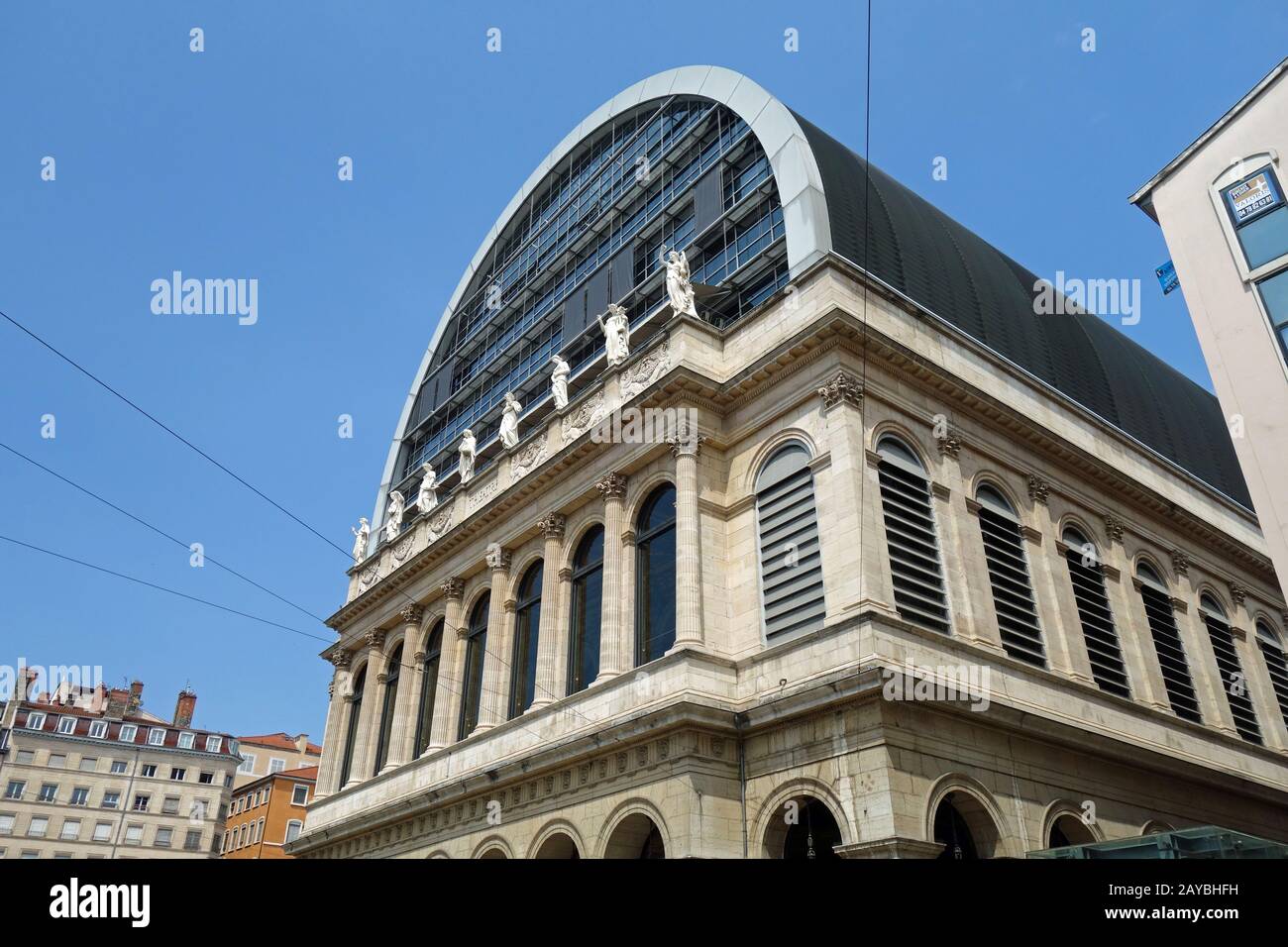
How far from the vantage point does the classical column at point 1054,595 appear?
22828mm

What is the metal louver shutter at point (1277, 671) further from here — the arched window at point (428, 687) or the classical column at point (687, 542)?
the arched window at point (428, 687)

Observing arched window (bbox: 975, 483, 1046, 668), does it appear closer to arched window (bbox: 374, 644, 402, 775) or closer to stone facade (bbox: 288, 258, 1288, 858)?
stone facade (bbox: 288, 258, 1288, 858)

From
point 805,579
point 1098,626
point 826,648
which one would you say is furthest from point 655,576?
point 1098,626

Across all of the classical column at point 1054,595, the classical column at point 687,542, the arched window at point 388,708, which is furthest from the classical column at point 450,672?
the classical column at point 1054,595

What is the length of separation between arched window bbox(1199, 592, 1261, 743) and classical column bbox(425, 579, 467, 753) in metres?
22.3

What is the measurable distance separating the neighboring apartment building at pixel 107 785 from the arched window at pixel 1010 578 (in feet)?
219

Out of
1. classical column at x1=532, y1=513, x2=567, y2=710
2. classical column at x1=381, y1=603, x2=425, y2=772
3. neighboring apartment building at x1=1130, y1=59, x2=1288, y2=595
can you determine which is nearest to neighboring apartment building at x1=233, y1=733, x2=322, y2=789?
classical column at x1=381, y1=603, x2=425, y2=772

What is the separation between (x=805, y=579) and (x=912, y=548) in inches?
100

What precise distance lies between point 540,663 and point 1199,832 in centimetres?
1505

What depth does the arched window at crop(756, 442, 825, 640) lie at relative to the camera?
20.3 meters

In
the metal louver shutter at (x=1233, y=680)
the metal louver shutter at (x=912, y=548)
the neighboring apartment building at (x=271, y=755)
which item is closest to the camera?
the metal louver shutter at (x=912, y=548)

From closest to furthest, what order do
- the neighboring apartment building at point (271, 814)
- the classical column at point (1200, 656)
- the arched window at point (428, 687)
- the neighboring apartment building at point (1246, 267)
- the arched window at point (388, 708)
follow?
1. the neighboring apartment building at point (1246, 267)
2. the classical column at point (1200, 656)
3. the arched window at point (428, 687)
4. the arched window at point (388, 708)
5. the neighboring apartment building at point (271, 814)
